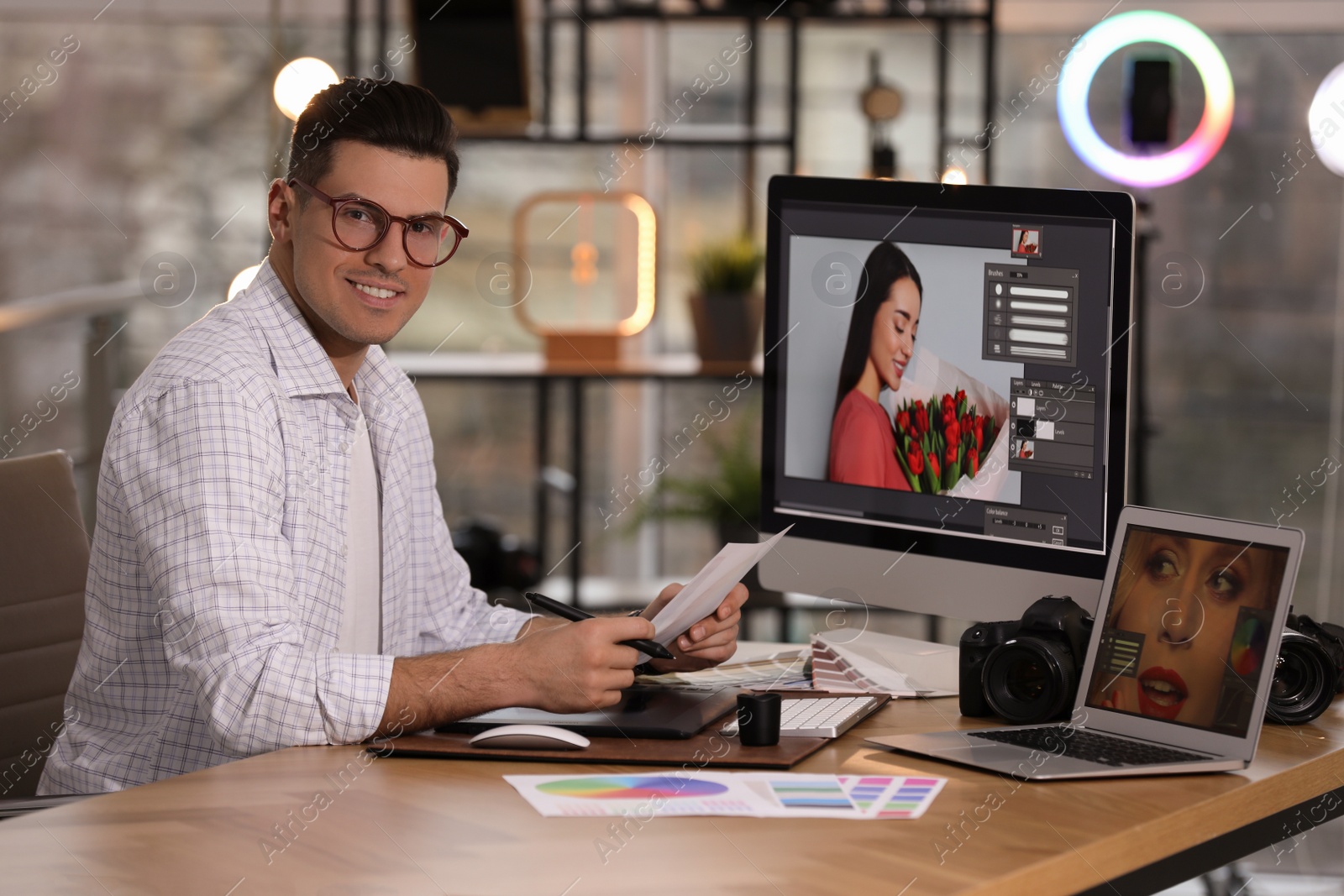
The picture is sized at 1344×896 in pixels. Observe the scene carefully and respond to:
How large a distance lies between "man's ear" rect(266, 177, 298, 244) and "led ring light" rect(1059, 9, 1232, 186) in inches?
83.3

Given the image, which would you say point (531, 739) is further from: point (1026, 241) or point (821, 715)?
point (1026, 241)

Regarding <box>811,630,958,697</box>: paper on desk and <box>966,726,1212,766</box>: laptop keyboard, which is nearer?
<box>966,726,1212,766</box>: laptop keyboard

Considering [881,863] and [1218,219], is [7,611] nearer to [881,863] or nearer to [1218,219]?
[881,863]

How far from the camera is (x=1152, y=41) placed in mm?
3316

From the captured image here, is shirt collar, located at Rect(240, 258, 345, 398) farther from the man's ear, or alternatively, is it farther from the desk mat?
the desk mat

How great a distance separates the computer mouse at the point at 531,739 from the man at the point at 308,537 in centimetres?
7

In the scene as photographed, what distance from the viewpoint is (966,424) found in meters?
1.62

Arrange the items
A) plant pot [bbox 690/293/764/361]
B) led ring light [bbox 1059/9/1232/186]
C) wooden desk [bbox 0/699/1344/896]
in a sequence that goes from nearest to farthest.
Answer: wooden desk [bbox 0/699/1344/896] < led ring light [bbox 1059/9/1232/186] < plant pot [bbox 690/293/764/361]

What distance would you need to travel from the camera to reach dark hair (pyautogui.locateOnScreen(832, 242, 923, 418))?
1659 mm

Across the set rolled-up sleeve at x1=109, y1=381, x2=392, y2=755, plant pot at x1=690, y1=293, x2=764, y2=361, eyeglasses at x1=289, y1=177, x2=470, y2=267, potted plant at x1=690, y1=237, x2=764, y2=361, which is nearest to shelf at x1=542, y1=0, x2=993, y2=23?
potted plant at x1=690, y1=237, x2=764, y2=361

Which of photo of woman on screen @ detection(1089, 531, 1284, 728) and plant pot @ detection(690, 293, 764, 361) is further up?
plant pot @ detection(690, 293, 764, 361)

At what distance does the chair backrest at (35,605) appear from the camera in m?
1.71

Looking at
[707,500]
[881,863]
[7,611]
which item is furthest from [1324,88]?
[7,611]

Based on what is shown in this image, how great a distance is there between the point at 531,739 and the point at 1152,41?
2.71 metres
